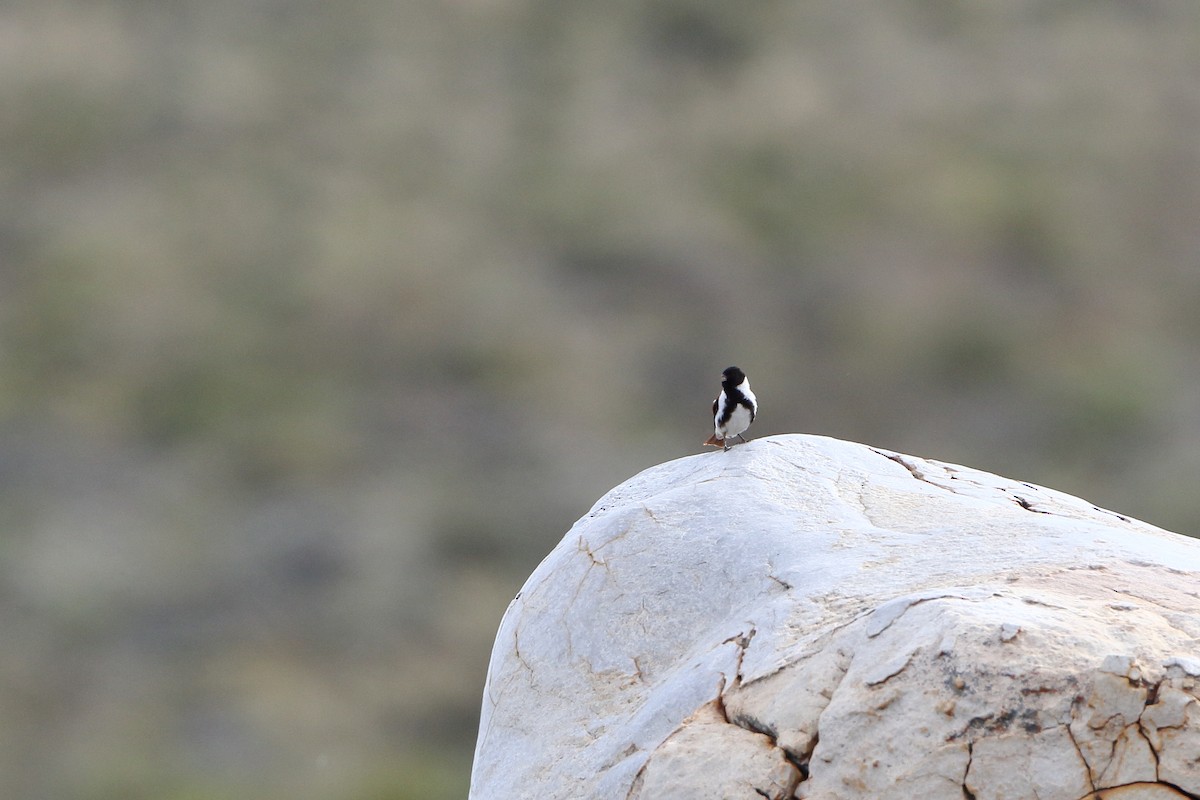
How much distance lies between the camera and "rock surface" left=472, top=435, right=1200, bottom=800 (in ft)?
12.5

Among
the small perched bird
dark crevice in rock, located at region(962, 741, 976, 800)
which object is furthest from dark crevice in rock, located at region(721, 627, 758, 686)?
the small perched bird

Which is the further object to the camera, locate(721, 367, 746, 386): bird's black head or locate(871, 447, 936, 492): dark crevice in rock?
locate(721, 367, 746, 386): bird's black head

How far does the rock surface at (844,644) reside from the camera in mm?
3805

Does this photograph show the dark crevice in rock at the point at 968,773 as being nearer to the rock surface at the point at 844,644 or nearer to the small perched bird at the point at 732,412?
the rock surface at the point at 844,644

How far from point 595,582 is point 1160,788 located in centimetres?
206

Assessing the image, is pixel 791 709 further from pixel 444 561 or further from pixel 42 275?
pixel 42 275

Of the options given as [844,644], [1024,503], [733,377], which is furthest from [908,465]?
[844,644]

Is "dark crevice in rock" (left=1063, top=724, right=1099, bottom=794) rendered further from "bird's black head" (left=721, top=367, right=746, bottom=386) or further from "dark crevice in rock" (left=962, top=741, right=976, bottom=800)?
"bird's black head" (left=721, top=367, right=746, bottom=386)

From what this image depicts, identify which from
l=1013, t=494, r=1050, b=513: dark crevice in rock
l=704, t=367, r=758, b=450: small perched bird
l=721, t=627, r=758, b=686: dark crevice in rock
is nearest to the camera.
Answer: l=721, t=627, r=758, b=686: dark crevice in rock

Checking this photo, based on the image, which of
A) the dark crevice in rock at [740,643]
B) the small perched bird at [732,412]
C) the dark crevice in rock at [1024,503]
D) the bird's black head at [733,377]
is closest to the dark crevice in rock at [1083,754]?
the dark crevice in rock at [740,643]

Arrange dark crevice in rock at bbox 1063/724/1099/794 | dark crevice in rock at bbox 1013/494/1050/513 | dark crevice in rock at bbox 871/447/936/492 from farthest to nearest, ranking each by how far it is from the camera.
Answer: dark crevice in rock at bbox 871/447/936/492 < dark crevice in rock at bbox 1013/494/1050/513 < dark crevice in rock at bbox 1063/724/1099/794

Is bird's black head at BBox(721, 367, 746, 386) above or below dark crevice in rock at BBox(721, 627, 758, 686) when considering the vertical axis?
above

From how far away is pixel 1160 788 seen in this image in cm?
376

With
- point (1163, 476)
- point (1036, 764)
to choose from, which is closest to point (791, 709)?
point (1036, 764)
